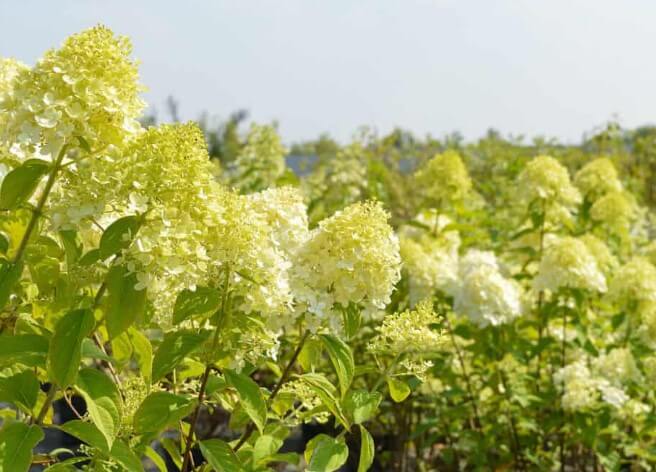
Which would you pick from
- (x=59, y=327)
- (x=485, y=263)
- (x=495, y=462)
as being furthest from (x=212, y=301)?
(x=495, y=462)

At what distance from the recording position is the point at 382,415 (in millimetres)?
4605

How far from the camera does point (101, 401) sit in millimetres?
1497

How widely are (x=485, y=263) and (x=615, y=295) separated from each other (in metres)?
0.55

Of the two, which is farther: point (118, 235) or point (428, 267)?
point (428, 267)

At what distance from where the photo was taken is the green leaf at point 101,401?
4.75ft

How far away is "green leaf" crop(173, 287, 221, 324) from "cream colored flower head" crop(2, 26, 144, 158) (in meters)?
0.29

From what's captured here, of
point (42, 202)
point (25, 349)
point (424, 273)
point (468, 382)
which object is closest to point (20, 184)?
point (42, 202)

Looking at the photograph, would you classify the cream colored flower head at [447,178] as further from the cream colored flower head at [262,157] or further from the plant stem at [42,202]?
the plant stem at [42,202]

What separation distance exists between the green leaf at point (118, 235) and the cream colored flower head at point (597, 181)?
12.3 ft

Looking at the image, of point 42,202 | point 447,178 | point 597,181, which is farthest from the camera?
point 597,181

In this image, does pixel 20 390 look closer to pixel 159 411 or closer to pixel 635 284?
pixel 159 411

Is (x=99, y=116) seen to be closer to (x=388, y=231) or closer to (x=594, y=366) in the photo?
(x=388, y=231)

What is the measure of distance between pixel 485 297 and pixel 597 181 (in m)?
1.49

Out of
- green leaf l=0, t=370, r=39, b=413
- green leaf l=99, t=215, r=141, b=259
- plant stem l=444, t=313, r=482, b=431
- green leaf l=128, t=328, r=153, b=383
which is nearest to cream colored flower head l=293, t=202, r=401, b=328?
green leaf l=128, t=328, r=153, b=383
